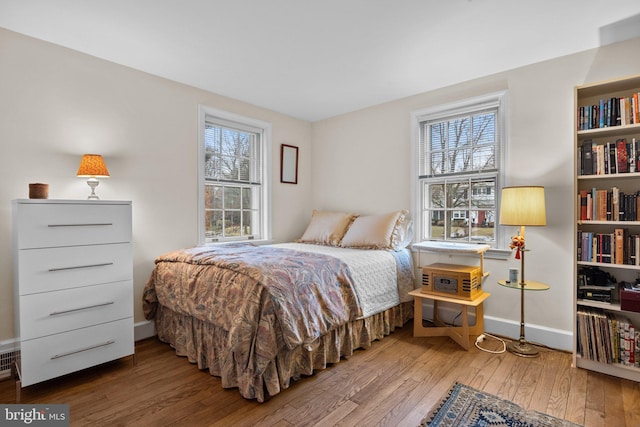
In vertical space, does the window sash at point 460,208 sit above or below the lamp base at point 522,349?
above

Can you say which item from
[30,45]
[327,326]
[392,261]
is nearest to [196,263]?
[327,326]

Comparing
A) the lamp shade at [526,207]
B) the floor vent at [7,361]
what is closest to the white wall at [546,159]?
the lamp shade at [526,207]

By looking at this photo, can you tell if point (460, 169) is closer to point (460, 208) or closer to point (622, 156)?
point (460, 208)

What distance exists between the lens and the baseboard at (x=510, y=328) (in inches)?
103

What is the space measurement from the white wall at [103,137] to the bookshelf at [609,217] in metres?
3.17

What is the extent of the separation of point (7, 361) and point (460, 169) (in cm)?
396

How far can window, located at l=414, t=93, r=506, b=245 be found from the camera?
121 inches

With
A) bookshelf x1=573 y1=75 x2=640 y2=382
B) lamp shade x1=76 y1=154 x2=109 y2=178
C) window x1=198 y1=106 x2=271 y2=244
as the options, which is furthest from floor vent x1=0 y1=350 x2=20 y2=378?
bookshelf x1=573 y1=75 x2=640 y2=382

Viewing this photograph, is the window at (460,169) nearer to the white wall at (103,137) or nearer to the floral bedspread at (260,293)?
the floral bedspread at (260,293)

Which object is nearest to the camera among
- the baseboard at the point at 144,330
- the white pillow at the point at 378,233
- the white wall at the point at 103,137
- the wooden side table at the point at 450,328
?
the white wall at the point at 103,137

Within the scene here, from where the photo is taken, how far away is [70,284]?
2131mm

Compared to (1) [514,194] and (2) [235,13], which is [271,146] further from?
(1) [514,194]

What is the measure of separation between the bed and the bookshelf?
52.9 inches

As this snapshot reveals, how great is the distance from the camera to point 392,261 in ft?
10.1
